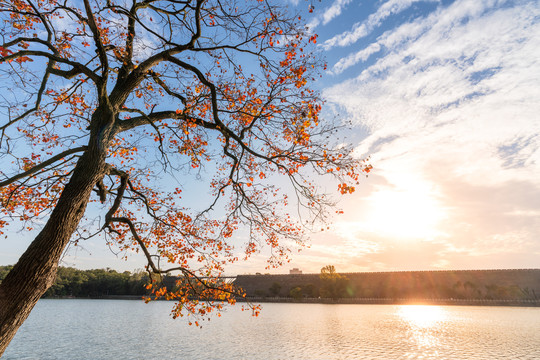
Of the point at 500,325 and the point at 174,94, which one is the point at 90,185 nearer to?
the point at 174,94

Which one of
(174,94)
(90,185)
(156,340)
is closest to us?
(90,185)

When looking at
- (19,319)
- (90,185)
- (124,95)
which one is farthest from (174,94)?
(19,319)

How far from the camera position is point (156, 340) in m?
18.8

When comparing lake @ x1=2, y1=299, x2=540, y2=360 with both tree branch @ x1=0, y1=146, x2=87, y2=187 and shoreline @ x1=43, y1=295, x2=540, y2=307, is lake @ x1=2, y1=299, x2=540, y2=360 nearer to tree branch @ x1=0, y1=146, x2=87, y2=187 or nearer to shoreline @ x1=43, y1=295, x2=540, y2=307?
tree branch @ x1=0, y1=146, x2=87, y2=187

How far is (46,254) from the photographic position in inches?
164

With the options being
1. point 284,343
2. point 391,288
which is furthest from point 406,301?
point 284,343

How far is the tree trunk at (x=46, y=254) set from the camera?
12.6 feet

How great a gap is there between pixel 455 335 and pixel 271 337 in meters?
11.6

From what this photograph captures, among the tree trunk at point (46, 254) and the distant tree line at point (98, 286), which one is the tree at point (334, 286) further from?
the tree trunk at point (46, 254)

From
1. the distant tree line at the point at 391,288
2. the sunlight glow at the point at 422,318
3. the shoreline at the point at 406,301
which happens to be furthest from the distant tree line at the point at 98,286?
the sunlight glow at the point at 422,318

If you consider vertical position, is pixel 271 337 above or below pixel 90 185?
below

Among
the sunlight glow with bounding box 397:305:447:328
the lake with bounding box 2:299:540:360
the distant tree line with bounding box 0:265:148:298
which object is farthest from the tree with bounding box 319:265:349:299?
the distant tree line with bounding box 0:265:148:298

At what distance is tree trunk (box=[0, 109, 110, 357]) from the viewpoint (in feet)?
12.6

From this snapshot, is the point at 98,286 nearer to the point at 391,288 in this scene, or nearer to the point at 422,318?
the point at 391,288
